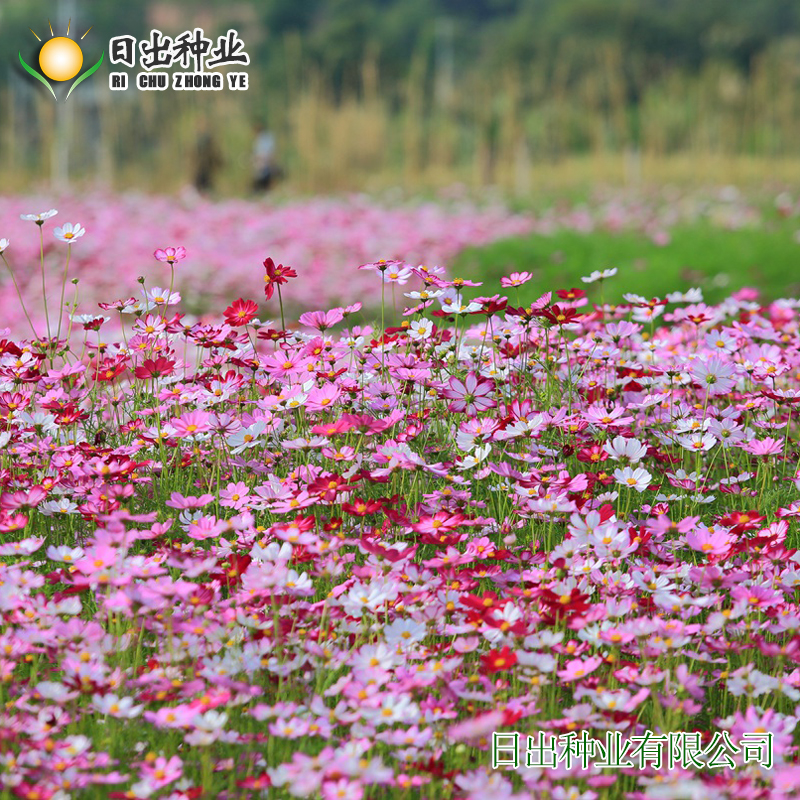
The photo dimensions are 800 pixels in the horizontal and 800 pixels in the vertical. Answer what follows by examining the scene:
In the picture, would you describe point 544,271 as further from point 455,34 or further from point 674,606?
point 455,34

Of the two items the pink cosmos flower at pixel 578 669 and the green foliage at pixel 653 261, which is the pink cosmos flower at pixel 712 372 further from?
the green foliage at pixel 653 261

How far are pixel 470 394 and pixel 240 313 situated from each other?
62cm

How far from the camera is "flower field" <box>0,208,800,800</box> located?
164cm

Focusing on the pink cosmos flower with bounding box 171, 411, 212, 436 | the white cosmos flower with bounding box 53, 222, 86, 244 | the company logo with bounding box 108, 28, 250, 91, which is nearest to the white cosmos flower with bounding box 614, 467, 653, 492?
the pink cosmos flower with bounding box 171, 411, 212, 436

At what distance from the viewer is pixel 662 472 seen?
9.02 ft

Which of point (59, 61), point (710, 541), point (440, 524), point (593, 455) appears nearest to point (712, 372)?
point (593, 455)

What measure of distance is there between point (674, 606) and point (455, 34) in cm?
5199

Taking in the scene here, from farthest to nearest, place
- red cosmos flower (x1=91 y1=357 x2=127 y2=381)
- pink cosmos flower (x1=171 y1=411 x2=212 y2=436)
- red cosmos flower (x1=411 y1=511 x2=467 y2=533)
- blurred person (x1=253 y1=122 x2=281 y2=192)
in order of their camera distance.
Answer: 1. blurred person (x1=253 y1=122 x2=281 y2=192)
2. red cosmos flower (x1=91 y1=357 x2=127 y2=381)
3. pink cosmos flower (x1=171 y1=411 x2=212 y2=436)
4. red cosmos flower (x1=411 y1=511 x2=467 y2=533)

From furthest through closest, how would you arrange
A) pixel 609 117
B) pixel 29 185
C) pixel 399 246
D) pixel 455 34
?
pixel 455 34, pixel 609 117, pixel 29 185, pixel 399 246

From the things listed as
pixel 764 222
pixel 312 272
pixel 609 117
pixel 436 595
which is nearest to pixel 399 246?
pixel 312 272

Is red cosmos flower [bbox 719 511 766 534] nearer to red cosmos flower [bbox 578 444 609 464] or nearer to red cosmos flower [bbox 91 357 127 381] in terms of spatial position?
red cosmos flower [bbox 578 444 609 464]

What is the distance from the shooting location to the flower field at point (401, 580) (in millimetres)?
1637

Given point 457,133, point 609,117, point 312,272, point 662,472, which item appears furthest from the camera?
point 609,117

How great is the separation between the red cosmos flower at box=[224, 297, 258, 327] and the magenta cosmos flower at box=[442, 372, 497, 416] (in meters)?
0.53
